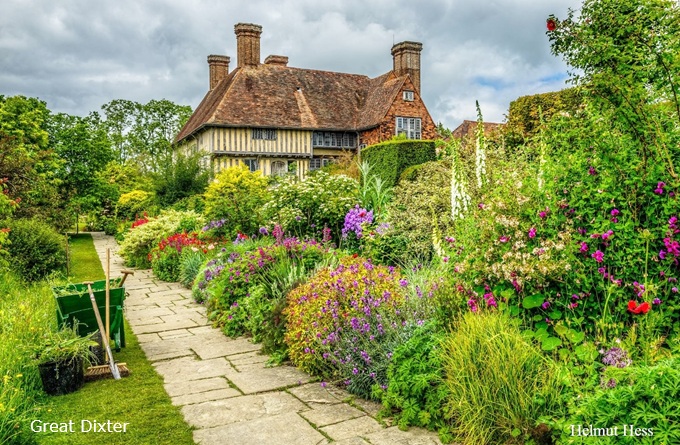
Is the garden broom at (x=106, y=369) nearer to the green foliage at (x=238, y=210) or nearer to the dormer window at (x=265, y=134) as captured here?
the green foliage at (x=238, y=210)

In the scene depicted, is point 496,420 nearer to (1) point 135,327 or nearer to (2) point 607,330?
(2) point 607,330

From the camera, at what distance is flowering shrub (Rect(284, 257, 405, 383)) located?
4.36 metres

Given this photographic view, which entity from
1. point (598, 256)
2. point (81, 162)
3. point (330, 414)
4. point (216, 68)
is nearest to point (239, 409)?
point (330, 414)

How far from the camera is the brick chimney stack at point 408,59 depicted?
32000mm

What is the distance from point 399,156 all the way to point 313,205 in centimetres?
750

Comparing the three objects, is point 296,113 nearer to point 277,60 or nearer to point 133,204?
point 277,60

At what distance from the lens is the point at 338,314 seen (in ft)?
15.1

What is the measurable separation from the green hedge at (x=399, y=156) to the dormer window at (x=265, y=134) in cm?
1321

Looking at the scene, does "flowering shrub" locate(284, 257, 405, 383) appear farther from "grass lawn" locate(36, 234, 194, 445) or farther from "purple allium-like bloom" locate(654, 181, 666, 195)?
"purple allium-like bloom" locate(654, 181, 666, 195)

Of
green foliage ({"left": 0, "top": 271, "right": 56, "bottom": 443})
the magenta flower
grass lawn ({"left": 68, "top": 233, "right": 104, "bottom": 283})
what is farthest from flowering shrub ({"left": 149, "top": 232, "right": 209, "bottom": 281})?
the magenta flower

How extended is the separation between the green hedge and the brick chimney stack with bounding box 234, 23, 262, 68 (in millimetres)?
16810

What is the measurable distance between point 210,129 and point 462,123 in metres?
18.4

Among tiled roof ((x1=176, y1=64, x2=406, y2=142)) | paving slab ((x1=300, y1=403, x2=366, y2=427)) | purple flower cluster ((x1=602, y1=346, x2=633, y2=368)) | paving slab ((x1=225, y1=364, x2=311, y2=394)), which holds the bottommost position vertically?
paving slab ((x1=225, y1=364, x2=311, y2=394))

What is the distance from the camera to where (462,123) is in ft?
126
